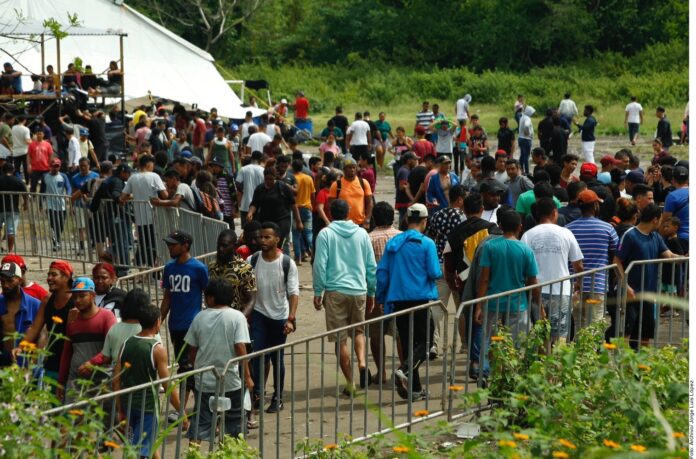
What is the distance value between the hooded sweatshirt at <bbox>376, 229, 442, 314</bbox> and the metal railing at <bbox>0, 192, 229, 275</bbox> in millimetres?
4109

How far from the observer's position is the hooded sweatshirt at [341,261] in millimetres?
10523

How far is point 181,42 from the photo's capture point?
1430 inches

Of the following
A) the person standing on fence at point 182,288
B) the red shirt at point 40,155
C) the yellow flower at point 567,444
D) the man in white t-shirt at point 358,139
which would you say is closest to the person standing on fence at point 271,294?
the person standing on fence at point 182,288

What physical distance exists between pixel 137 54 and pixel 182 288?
25430 mm

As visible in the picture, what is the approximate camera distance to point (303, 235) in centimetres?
1691

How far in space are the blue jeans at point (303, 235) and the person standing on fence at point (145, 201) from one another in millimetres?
2010

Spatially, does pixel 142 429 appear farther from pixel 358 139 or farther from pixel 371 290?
pixel 358 139

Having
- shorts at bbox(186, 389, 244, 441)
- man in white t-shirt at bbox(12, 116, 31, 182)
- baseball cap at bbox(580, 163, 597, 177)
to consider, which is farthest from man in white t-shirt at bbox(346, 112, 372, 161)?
shorts at bbox(186, 389, 244, 441)

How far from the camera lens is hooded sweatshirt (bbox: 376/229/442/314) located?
33.3 ft

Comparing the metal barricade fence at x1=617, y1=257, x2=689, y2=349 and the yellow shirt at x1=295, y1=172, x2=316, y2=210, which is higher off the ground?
the yellow shirt at x1=295, y1=172, x2=316, y2=210

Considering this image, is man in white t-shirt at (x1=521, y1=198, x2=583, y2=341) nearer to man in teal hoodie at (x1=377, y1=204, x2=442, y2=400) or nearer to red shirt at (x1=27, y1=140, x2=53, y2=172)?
man in teal hoodie at (x1=377, y1=204, x2=442, y2=400)

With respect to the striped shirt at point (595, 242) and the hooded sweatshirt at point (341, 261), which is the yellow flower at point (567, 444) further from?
the striped shirt at point (595, 242)

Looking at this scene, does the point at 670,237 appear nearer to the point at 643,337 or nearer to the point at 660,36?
the point at 643,337

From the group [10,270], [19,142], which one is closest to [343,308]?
[10,270]
